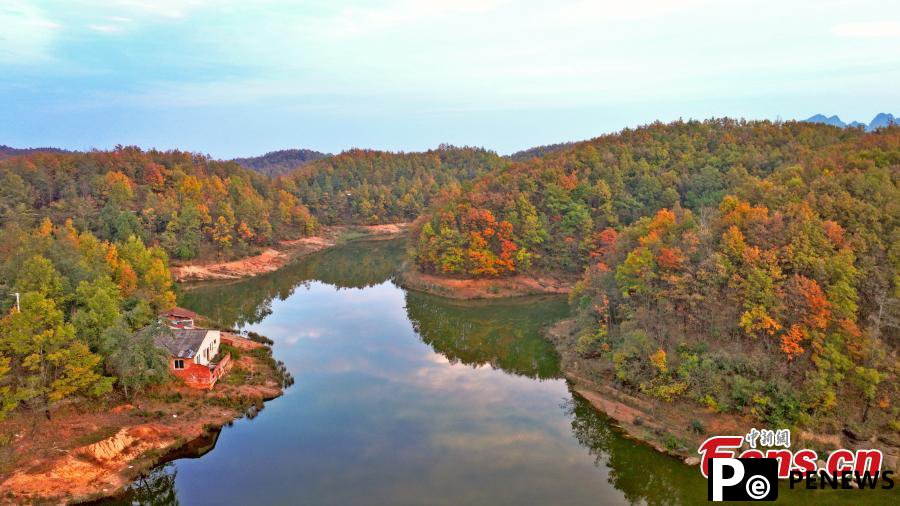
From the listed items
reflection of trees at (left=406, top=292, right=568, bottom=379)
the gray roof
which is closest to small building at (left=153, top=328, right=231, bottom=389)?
the gray roof

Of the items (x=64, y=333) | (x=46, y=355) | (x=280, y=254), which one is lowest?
(x=280, y=254)

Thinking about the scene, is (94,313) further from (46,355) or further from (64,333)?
(46,355)

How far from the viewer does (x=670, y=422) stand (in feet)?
72.1

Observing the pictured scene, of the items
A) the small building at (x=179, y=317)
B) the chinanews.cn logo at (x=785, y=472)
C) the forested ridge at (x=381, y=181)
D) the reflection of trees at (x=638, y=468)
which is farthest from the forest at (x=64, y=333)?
the forested ridge at (x=381, y=181)

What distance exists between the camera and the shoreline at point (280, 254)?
172ft

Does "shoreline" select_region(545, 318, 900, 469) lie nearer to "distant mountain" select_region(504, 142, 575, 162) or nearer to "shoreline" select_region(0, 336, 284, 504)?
"shoreline" select_region(0, 336, 284, 504)

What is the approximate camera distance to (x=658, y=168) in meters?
52.7

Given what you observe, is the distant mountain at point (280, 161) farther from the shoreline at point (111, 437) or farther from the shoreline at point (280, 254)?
the shoreline at point (111, 437)

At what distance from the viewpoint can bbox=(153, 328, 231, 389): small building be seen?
78.9 feet

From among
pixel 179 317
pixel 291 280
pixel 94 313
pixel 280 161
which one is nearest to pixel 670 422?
pixel 94 313

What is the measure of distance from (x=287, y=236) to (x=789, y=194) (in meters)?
55.4

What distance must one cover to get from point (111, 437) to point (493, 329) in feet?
73.6

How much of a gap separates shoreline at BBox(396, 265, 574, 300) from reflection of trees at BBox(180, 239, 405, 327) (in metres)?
7.66

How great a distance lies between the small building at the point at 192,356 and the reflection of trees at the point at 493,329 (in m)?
12.1
